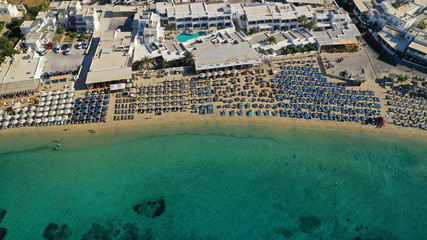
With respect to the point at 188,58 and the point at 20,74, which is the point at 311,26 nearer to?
the point at 188,58

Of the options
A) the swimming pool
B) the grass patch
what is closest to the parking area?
the grass patch

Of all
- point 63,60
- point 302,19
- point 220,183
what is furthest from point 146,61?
point 302,19

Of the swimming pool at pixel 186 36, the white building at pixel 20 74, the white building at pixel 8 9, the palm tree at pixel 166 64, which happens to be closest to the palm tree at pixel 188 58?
the palm tree at pixel 166 64

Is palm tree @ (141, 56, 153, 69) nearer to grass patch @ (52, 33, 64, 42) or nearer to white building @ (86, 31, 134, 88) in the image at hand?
white building @ (86, 31, 134, 88)

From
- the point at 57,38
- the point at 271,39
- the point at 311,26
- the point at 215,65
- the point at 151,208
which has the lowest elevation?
the point at 151,208

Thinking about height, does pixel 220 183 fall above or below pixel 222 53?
below

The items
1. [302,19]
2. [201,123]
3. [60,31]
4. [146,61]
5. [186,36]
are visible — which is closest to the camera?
[201,123]

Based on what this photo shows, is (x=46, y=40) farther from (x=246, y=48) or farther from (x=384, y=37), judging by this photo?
(x=384, y=37)

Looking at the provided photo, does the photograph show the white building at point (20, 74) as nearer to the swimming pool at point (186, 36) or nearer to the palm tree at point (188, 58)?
the palm tree at point (188, 58)
